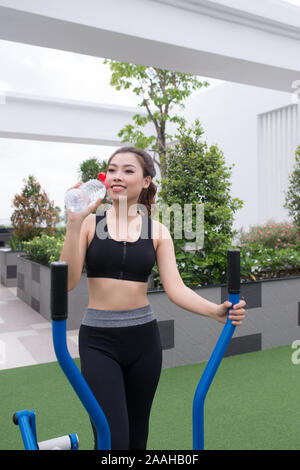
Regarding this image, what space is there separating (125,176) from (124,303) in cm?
44

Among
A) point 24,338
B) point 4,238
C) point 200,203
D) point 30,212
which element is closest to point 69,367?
point 200,203

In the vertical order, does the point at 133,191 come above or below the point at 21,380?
above

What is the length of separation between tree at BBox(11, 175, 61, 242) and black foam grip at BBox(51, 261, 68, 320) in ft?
23.9

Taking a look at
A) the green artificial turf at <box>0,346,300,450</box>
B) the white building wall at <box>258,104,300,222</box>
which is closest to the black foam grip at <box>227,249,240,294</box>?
the green artificial turf at <box>0,346,300,450</box>

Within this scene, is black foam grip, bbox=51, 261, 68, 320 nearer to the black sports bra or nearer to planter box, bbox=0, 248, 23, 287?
the black sports bra

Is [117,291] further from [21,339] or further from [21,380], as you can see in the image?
[21,339]

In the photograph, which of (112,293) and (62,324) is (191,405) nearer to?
(112,293)

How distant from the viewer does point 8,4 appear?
406 cm

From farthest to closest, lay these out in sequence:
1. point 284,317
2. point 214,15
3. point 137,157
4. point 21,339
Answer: point 214,15
point 21,339
point 284,317
point 137,157

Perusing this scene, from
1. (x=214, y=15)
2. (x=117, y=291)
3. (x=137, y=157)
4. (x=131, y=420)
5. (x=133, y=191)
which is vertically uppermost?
(x=214, y=15)

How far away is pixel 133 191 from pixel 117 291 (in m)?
0.35

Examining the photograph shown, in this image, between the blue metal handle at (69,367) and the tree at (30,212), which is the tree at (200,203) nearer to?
the blue metal handle at (69,367)
